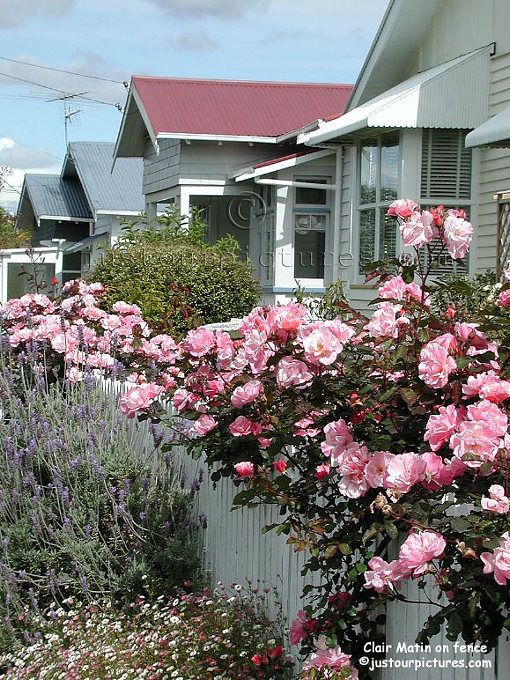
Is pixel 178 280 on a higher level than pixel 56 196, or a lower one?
lower

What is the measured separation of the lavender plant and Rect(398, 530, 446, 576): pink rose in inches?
103

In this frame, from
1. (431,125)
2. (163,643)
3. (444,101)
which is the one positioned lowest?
(163,643)

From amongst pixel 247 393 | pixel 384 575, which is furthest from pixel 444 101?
pixel 384 575

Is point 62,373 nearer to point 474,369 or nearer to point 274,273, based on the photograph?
point 474,369

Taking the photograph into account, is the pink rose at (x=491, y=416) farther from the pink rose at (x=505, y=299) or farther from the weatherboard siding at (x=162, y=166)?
the weatherboard siding at (x=162, y=166)

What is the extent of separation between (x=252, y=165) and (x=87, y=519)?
47.2 ft

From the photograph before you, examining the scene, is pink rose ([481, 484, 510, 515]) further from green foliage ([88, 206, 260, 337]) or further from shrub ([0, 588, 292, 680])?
green foliage ([88, 206, 260, 337])

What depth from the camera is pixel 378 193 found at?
13.2 metres

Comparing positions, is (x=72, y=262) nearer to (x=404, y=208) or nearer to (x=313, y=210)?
(x=313, y=210)

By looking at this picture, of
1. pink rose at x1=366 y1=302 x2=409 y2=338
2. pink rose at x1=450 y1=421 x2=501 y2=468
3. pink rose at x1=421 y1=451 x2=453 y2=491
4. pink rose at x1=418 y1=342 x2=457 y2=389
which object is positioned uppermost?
pink rose at x1=366 y1=302 x2=409 y2=338

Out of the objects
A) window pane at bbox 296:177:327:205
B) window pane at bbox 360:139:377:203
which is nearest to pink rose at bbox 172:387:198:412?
window pane at bbox 360:139:377:203

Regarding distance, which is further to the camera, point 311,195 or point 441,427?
point 311,195

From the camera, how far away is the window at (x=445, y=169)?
1242 centimetres

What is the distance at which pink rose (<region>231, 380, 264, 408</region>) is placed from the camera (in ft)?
11.2
